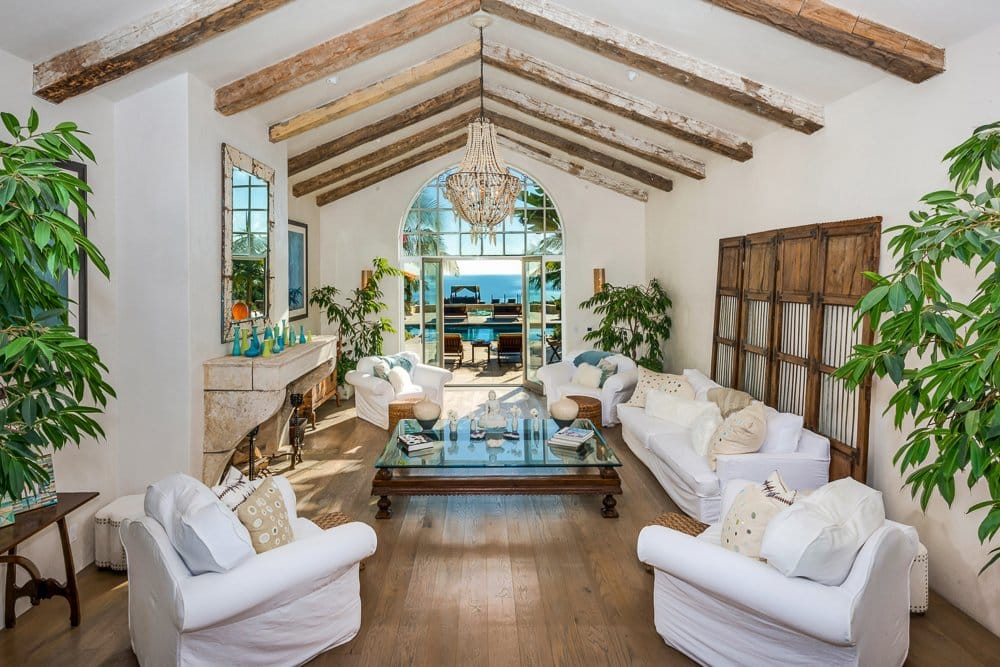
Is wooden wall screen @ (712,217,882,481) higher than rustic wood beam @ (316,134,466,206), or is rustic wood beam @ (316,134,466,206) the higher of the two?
rustic wood beam @ (316,134,466,206)

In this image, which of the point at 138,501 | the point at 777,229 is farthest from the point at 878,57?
the point at 138,501

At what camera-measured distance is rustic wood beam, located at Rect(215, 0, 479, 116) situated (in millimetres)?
4684

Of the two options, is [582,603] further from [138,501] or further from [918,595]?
[138,501]

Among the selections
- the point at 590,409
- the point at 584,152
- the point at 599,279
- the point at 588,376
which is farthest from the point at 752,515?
the point at 599,279

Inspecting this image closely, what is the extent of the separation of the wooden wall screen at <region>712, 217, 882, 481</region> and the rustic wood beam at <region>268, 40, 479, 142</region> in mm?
3148

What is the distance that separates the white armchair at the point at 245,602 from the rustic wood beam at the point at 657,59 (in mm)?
3708

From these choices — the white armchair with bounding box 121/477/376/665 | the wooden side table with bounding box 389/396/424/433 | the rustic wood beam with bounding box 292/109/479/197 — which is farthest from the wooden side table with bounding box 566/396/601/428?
the white armchair with bounding box 121/477/376/665

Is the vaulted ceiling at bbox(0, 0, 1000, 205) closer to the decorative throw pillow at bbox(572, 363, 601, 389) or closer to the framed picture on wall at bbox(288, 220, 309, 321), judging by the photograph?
the framed picture on wall at bbox(288, 220, 309, 321)

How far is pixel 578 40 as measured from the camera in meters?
4.74

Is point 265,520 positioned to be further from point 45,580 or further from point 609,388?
point 609,388

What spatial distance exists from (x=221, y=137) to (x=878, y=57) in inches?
174

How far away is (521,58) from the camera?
5902 mm

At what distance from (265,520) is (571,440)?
2.67 meters

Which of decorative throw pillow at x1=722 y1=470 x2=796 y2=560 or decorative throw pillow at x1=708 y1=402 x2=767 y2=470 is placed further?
decorative throw pillow at x1=708 y1=402 x2=767 y2=470
